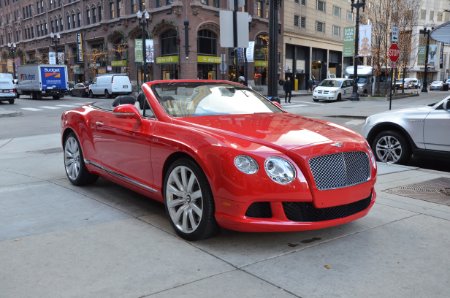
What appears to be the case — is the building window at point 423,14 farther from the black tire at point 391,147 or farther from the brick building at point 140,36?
the black tire at point 391,147

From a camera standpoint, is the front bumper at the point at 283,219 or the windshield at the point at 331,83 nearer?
the front bumper at the point at 283,219

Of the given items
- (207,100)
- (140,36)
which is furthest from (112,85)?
(207,100)

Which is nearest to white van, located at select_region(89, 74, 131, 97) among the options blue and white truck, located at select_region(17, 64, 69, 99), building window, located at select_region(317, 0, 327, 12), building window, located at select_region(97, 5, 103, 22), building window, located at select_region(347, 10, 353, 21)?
blue and white truck, located at select_region(17, 64, 69, 99)

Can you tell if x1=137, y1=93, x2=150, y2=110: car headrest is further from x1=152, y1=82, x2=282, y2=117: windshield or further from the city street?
the city street

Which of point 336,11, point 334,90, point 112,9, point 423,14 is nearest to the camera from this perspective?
point 334,90

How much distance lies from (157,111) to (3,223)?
203 cm

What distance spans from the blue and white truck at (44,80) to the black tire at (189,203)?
33.6 m

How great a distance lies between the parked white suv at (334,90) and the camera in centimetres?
3019

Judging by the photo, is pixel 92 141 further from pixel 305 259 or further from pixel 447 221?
pixel 447 221

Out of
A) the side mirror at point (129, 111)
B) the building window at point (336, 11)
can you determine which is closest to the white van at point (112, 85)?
the side mirror at point (129, 111)

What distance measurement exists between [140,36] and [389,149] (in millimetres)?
43407

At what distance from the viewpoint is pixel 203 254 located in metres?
3.77

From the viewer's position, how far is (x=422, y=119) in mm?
7504

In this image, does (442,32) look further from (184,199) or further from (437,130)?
(184,199)
